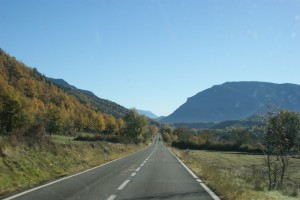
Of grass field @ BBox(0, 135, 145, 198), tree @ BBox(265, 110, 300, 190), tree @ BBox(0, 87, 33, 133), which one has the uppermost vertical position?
tree @ BBox(0, 87, 33, 133)

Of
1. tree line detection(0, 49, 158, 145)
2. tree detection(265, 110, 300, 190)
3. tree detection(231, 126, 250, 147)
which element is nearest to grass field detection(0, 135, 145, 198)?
tree detection(265, 110, 300, 190)

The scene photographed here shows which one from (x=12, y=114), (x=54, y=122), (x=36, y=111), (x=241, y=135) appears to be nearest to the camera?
(x=12, y=114)

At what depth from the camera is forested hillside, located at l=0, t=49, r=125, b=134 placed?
92.5 metres

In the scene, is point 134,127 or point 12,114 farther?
point 134,127

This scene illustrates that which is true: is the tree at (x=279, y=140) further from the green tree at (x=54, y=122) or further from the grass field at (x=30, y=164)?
the green tree at (x=54, y=122)

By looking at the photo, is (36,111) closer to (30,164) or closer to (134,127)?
(134,127)

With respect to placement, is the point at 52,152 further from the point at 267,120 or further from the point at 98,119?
the point at 98,119

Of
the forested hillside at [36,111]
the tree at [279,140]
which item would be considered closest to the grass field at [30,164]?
the tree at [279,140]

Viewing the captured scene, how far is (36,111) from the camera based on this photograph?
142 m

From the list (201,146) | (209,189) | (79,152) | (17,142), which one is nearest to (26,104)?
(201,146)

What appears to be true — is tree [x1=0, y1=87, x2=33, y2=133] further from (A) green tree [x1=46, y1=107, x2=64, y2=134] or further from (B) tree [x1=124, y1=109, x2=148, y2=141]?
(B) tree [x1=124, y1=109, x2=148, y2=141]

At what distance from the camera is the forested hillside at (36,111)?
9250 cm

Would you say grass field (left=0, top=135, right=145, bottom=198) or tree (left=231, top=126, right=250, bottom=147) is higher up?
tree (left=231, top=126, right=250, bottom=147)

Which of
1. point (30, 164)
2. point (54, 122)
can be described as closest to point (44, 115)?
point (54, 122)
